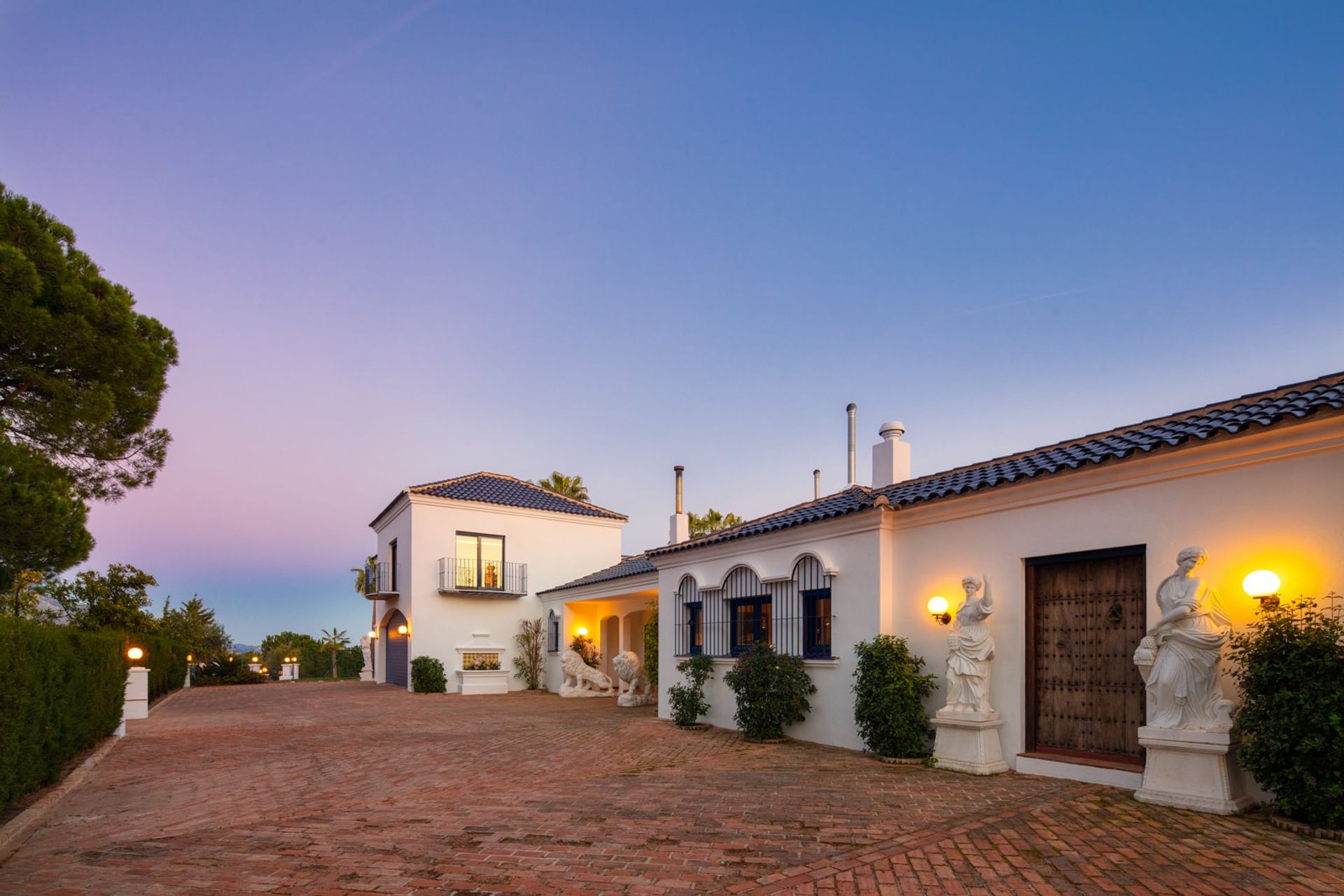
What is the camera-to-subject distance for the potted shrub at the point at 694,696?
42.2ft

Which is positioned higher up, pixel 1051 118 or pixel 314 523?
pixel 1051 118

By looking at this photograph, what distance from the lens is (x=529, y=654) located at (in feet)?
81.6

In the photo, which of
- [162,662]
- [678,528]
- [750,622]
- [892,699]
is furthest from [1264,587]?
[162,662]

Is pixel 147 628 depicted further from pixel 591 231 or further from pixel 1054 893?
pixel 1054 893

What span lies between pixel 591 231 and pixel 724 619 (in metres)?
8.88

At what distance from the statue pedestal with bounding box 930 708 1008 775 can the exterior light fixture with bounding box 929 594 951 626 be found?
1120 millimetres

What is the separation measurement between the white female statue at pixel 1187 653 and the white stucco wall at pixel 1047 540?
1.30 feet

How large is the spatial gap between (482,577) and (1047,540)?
2056cm

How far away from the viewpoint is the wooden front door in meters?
7.27

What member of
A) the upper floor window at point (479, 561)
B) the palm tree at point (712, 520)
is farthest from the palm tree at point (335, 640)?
the palm tree at point (712, 520)

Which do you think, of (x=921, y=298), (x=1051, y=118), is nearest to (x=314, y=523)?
(x=921, y=298)

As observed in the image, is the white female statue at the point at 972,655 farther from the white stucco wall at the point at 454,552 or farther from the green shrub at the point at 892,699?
the white stucco wall at the point at 454,552

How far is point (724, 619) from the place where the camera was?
42.6 feet

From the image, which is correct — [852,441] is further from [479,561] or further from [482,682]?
[479,561]
